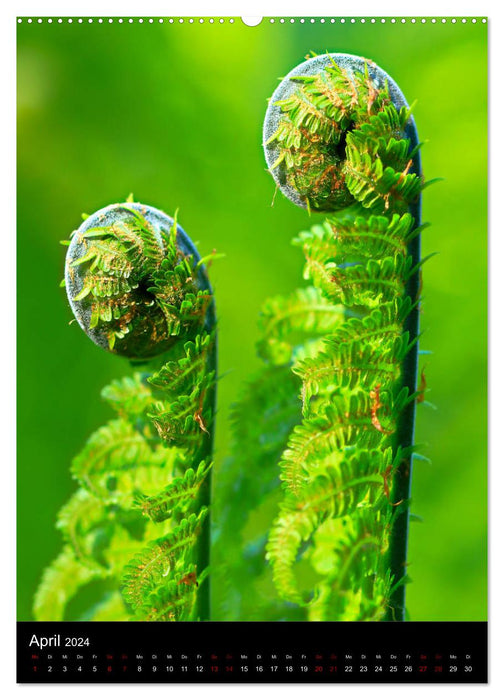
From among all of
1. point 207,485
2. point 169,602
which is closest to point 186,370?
point 207,485

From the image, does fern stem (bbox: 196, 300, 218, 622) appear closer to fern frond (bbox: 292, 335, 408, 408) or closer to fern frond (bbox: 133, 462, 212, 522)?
fern frond (bbox: 133, 462, 212, 522)

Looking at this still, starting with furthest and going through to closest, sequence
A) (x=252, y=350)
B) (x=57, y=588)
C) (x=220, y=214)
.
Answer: (x=220, y=214)
(x=252, y=350)
(x=57, y=588)

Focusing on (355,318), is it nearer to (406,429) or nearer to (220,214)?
(406,429)

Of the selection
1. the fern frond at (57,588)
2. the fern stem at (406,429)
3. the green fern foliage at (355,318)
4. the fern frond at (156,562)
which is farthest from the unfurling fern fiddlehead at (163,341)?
the fern frond at (57,588)

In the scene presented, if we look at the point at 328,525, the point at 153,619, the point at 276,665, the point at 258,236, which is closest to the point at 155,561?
the point at 153,619

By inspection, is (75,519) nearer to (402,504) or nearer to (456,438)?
(402,504)

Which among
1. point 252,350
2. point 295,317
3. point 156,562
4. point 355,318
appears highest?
point 252,350

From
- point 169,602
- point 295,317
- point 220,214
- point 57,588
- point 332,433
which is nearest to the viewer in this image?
point 332,433

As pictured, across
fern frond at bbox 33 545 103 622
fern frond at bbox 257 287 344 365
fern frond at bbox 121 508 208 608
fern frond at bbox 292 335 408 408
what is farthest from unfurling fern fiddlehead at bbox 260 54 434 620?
fern frond at bbox 33 545 103 622
